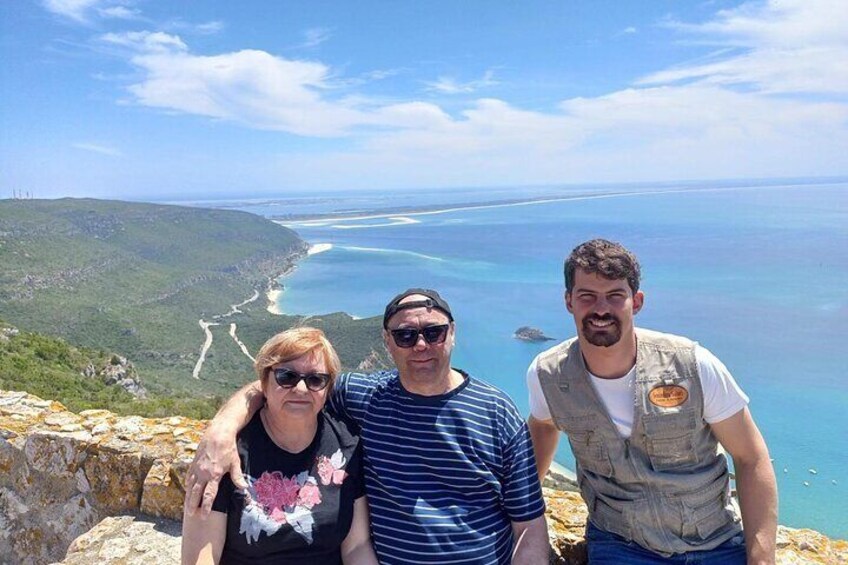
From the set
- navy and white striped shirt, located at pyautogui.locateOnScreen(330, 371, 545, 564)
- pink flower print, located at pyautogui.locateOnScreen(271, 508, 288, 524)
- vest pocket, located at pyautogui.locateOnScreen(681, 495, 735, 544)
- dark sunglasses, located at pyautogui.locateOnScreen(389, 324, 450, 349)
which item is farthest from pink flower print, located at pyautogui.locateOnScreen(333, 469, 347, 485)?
vest pocket, located at pyautogui.locateOnScreen(681, 495, 735, 544)

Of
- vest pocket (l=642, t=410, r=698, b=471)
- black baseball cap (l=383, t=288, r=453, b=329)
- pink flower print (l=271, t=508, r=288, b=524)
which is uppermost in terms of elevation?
black baseball cap (l=383, t=288, r=453, b=329)

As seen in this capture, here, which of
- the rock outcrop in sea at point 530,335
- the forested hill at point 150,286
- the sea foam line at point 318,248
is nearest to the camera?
Result: the forested hill at point 150,286

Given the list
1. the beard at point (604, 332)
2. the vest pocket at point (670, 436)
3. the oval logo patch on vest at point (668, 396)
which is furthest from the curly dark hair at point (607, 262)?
the vest pocket at point (670, 436)

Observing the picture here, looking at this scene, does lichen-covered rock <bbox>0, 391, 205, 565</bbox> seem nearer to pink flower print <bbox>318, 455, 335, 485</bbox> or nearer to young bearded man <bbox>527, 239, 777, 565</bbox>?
pink flower print <bbox>318, 455, 335, 485</bbox>

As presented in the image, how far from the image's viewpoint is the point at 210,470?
2.27 metres

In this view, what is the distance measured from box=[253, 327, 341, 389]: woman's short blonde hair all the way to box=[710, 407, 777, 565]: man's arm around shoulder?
173cm

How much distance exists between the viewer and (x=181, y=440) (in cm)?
360

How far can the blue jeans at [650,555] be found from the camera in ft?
8.11

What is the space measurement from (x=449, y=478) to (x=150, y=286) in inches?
3733

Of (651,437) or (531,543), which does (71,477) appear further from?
(651,437)

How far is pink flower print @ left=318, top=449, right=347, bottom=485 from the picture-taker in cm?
247

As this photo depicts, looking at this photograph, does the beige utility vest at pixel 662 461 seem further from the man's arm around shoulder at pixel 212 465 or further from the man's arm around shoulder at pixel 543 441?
the man's arm around shoulder at pixel 212 465

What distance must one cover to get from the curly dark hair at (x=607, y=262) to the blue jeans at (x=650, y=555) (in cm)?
114

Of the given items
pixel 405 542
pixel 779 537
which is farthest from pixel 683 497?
pixel 405 542
